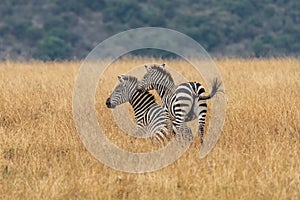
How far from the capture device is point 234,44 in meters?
42.1

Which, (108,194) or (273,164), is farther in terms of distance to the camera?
(273,164)

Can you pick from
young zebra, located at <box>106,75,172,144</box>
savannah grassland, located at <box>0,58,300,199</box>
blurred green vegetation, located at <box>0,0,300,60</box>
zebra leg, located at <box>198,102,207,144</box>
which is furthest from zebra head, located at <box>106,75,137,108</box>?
blurred green vegetation, located at <box>0,0,300,60</box>

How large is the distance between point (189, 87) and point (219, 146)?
86 centimetres

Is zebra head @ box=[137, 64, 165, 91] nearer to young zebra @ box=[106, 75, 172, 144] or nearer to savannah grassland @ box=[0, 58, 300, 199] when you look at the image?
young zebra @ box=[106, 75, 172, 144]

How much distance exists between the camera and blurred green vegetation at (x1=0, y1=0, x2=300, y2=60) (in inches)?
1618

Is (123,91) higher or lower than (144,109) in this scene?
higher

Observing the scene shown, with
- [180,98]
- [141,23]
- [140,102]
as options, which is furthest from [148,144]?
[141,23]

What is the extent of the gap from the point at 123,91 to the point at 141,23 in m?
34.3

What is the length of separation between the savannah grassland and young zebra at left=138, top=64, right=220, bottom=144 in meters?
0.31

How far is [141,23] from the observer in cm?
4372

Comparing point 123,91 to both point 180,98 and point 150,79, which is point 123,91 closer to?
point 150,79

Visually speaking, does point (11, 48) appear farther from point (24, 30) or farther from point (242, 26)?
point (242, 26)

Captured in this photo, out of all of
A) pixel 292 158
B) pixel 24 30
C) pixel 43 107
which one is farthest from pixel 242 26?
pixel 292 158

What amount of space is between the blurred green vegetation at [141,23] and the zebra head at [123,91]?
30166mm
